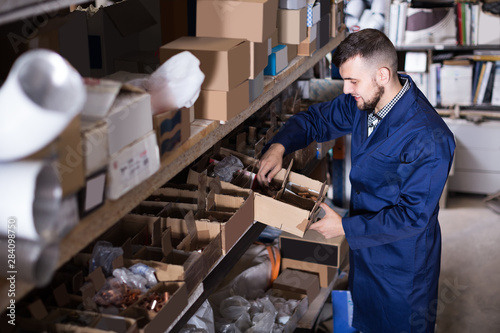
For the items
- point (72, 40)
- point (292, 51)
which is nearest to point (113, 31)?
point (72, 40)

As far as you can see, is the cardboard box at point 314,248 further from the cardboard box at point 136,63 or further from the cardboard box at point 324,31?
the cardboard box at point 136,63

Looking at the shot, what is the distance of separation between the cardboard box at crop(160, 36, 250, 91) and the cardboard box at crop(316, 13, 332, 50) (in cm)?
121

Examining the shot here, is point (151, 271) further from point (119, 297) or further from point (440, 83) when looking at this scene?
point (440, 83)

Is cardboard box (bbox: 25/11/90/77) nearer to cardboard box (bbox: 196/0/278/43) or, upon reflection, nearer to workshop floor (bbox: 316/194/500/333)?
cardboard box (bbox: 196/0/278/43)

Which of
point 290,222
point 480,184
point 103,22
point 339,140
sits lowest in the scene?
point 480,184

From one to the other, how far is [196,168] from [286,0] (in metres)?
0.83

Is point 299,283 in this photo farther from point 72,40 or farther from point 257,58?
point 72,40

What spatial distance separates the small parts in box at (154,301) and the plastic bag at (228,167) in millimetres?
818

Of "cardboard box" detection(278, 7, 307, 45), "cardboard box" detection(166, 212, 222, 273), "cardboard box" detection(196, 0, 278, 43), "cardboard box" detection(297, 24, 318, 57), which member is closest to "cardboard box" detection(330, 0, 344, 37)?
"cardboard box" detection(297, 24, 318, 57)

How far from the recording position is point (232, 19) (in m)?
1.86

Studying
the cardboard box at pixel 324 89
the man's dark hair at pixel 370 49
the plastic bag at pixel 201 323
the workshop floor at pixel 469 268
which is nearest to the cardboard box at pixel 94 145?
the plastic bag at pixel 201 323

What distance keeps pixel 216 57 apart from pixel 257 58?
0.29 m

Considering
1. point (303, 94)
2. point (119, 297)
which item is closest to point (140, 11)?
point (119, 297)

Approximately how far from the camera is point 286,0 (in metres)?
2.41
